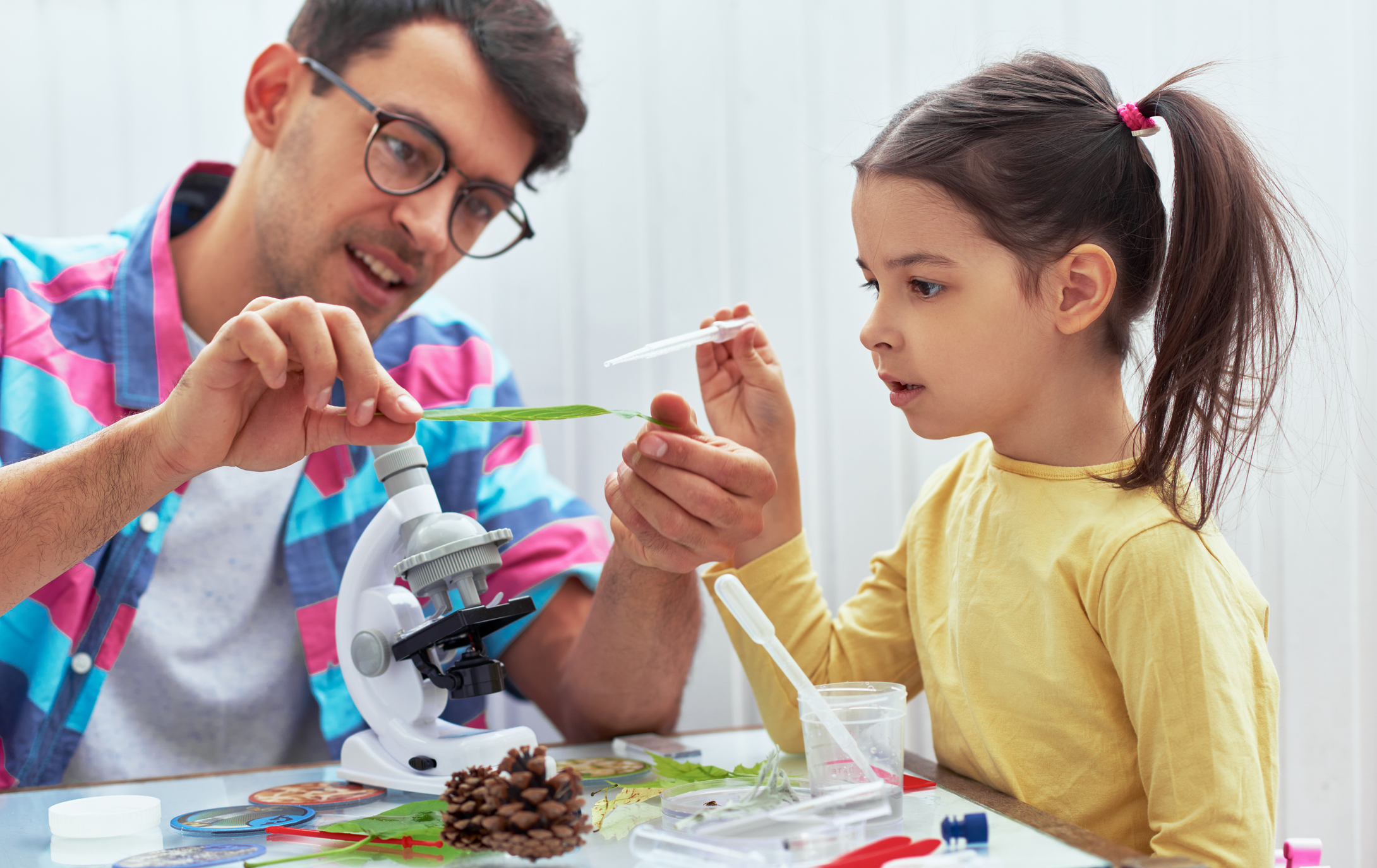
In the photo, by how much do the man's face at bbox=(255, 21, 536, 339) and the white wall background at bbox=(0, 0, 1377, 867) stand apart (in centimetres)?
30

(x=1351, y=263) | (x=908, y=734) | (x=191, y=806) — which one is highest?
(x=1351, y=263)

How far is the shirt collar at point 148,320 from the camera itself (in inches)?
56.6

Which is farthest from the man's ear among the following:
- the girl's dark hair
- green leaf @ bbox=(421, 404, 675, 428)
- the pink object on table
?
the pink object on table

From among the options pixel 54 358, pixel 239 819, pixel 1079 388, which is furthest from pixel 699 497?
pixel 54 358

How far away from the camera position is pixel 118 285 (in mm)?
1507

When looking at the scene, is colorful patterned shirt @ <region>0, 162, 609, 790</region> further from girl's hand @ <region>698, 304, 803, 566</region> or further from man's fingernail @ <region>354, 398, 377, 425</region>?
man's fingernail @ <region>354, 398, 377, 425</region>

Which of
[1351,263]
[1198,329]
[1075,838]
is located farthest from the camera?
[1351,263]

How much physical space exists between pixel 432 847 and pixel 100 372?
38.8 inches

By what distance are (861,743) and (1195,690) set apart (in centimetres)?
30

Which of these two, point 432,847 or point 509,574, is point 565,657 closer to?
point 509,574

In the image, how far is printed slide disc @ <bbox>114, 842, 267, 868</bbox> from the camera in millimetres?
813

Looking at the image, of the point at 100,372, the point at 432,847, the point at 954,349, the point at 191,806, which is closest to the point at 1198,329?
the point at 954,349

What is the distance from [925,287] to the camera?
105cm

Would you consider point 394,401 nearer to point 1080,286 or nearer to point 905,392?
point 905,392
